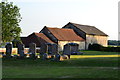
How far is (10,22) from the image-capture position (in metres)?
50.2

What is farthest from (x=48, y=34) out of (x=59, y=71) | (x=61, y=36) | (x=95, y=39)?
(x=59, y=71)

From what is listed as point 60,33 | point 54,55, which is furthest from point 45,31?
point 54,55

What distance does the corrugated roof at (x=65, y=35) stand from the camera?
197 feet

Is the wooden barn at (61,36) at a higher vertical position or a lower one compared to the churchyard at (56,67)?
higher

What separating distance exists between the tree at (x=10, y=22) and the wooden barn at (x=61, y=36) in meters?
11.1

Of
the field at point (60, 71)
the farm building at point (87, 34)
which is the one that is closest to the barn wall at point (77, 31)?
the farm building at point (87, 34)

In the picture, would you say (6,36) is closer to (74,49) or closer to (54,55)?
(74,49)

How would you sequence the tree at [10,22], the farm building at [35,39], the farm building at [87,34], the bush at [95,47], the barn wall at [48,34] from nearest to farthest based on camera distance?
the tree at [10,22], the farm building at [35,39], the barn wall at [48,34], the bush at [95,47], the farm building at [87,34]

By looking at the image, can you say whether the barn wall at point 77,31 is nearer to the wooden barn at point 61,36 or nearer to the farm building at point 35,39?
the wooden barn at point 61,36

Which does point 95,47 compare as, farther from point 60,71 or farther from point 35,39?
point 60,71

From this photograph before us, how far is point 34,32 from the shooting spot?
2298 inches

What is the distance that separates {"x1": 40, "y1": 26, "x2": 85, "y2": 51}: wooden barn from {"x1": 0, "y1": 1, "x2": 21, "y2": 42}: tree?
11.1m

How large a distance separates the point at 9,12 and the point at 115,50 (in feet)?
85.7

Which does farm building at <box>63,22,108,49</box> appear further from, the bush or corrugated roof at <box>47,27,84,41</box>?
corrugated roof at <box>47,27,84,41</box>
